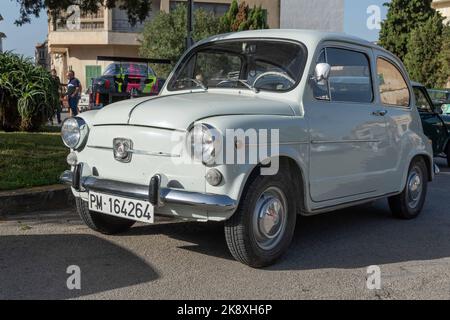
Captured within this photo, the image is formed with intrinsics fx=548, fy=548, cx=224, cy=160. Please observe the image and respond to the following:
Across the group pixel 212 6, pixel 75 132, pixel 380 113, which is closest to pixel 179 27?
pixel 212 6

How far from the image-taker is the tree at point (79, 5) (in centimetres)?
902

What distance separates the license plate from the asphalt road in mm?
419

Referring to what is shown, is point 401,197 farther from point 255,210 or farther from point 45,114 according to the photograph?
point 45,114

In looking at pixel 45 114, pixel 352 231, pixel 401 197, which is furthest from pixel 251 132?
pixel 45 114

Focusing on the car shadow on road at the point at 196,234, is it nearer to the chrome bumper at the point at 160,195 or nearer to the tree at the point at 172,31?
the chrome bumper at the point at 160,195

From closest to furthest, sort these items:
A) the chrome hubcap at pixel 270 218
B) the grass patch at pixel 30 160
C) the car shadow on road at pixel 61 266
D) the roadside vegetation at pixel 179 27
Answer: the car shadow on road at pixel 61 266, the chrome hubcap at pixel 270 218, the grass patch at pixel 30 160, the roadside vegetation at pixel 179 27

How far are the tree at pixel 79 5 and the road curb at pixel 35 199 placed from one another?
3.85 metres

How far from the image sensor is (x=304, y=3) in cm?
4581

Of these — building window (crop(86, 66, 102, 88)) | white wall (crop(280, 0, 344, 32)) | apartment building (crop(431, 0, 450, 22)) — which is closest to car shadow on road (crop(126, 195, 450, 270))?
building window (crop(86, 66, 102, 88))

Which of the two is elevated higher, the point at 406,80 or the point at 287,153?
the point at 406,80

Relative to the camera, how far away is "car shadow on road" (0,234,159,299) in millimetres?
3801

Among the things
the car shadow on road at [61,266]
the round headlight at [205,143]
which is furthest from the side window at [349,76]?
the car shadow on road at [61,266]

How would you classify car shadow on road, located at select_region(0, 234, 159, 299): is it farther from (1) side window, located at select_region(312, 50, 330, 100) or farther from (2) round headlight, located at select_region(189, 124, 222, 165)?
(1) side window, located at select_region(312, 50, 330, 100)

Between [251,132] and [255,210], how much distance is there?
608 mm
